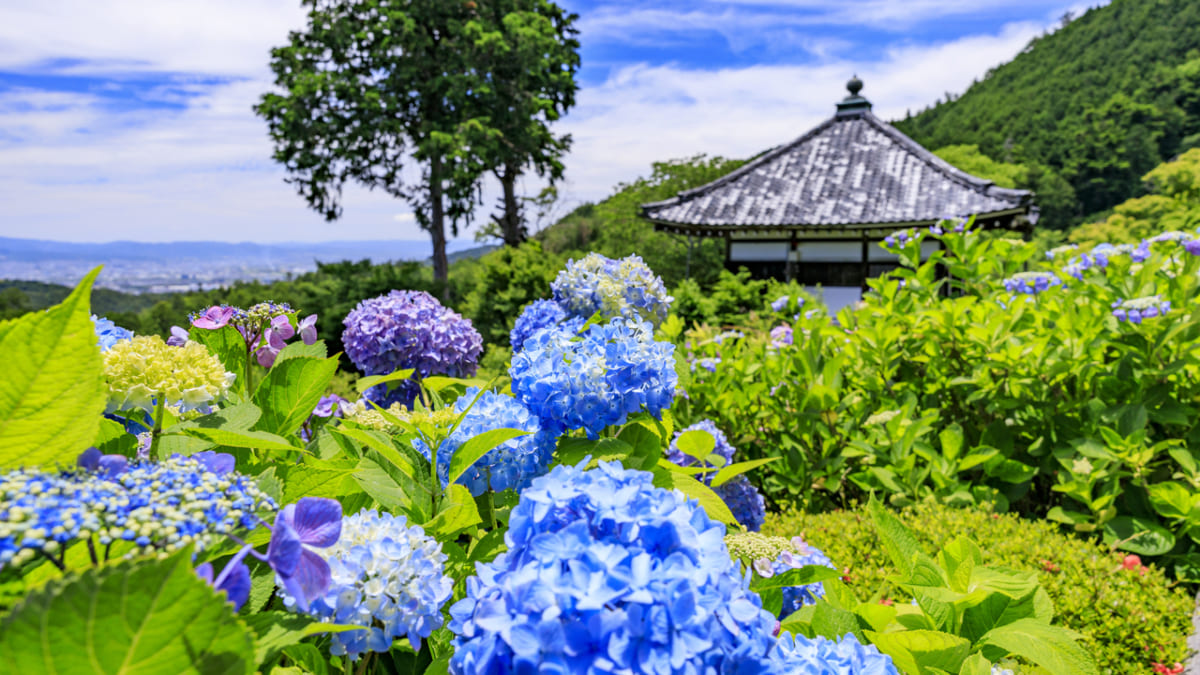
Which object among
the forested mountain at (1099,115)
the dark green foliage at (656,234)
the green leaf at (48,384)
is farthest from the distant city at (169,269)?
the forested mountain at (1099,115)

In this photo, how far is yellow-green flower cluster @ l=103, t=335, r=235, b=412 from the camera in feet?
2.88

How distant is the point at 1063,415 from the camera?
2.88 m

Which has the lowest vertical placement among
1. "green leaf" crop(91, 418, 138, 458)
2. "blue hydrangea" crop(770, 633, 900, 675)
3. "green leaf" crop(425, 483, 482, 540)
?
"blue hydrangea" crop(770, 633, 900, 675)

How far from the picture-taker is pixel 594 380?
1.14 metres

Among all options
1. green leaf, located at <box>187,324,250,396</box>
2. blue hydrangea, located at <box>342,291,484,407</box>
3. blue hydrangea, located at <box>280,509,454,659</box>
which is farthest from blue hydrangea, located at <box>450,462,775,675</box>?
blue hydrangea, located at <box>342,291,484,407</box>

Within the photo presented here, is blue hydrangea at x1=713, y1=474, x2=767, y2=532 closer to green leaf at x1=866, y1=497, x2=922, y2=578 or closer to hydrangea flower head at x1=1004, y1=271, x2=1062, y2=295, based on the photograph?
green leaf at x1=866, y1=497, x2=922, y2=578

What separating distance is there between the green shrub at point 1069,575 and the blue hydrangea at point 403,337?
1561 millimetres

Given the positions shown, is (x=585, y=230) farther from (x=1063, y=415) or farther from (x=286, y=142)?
(x=1063, y=415)

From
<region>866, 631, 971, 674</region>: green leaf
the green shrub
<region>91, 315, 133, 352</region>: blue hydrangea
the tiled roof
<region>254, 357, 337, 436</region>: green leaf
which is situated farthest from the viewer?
the tiled roof

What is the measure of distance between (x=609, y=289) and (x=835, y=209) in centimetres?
1145

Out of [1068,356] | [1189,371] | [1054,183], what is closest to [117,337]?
[1068,356]

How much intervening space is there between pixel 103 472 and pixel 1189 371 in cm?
393

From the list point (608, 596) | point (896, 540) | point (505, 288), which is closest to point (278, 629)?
point (608, 596)

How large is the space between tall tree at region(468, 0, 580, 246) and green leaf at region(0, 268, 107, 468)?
17.4 meters
